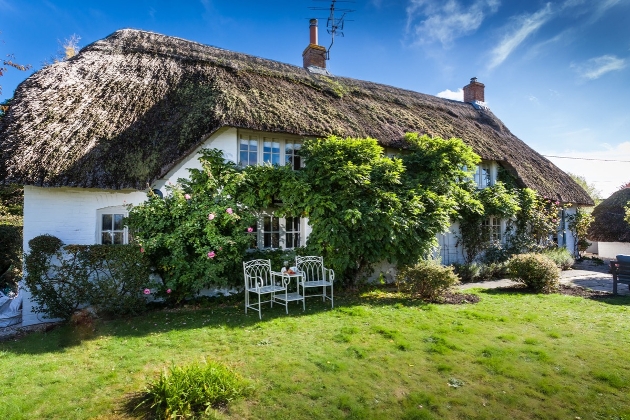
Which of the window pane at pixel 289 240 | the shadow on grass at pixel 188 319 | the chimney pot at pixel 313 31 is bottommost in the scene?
the shadow on grass at pixel 188 319

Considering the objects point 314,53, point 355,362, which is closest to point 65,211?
point 355,362

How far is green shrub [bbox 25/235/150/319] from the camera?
222 inches

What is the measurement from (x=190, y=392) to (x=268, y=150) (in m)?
6.54

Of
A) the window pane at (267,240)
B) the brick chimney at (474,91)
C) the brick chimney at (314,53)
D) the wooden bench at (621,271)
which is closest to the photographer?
the wooden bench at (621,271)

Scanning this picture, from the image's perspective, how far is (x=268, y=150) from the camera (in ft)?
28.3

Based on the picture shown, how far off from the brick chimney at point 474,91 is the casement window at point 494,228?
25.1 feet

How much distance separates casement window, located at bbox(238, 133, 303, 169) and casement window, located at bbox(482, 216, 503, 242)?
25.3 feet

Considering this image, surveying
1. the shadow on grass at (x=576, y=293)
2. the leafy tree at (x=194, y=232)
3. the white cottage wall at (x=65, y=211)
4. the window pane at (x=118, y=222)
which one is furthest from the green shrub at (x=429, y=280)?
the window pane at (x=118, y=222)

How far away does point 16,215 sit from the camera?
10.6 meters

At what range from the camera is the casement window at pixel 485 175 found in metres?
12.7

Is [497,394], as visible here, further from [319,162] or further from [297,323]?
[319,162]

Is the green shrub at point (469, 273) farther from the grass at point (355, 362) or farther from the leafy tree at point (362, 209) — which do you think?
the grass at point (355, 362)

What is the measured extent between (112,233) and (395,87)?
40.8 feet

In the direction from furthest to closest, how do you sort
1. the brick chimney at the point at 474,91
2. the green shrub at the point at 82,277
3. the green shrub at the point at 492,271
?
1. the brick chimney at the point at 474,91
2. the green shrub at the point at 492,271
3. the green shrub at the point at 82,277
